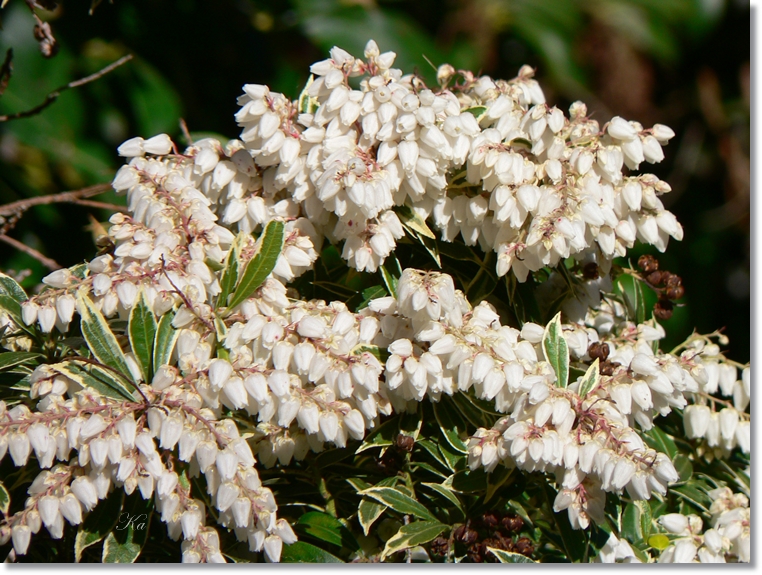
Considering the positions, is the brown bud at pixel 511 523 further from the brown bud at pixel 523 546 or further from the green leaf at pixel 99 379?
the green leaf at pixel 99 379

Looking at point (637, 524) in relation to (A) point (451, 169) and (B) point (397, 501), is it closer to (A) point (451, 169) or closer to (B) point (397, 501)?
(B) point (397, 501)

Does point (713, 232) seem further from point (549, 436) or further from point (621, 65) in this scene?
point (549, 436)

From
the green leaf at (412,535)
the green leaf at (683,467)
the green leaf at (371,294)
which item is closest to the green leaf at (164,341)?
the green leaf at (371,294)

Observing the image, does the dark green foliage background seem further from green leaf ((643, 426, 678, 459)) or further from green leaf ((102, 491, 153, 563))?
green leaf ((643, 426, 678, 459))

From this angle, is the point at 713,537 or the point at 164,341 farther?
the point at 713,537


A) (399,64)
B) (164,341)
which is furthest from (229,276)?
(399,64)

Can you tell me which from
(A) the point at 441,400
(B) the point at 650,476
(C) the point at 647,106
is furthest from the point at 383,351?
(C) the point at 647,106

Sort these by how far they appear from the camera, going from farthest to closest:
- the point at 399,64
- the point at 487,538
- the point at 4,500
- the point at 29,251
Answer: the point at 399,64 → the point at 29,251 → the point at 487,538 → the point at 4,500

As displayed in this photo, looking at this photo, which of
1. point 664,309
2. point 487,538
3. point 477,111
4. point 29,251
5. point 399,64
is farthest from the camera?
point 399,64
